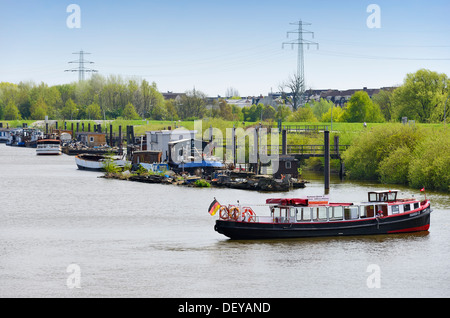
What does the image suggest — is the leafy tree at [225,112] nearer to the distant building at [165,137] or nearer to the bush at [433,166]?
the distant building at [165,137]

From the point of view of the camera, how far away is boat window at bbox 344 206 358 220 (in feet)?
130

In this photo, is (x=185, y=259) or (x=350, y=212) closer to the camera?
(x=185, y=259)

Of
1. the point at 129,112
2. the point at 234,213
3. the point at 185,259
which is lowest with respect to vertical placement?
the point at 185,259

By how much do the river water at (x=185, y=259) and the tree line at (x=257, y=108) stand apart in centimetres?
5926

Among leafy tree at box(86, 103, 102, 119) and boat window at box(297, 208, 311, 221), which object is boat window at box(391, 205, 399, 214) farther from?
leafy tree at box(86, 103, 102, 119)

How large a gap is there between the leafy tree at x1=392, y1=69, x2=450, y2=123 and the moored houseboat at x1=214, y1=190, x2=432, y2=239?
7047cm

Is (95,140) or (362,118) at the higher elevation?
(362,118)

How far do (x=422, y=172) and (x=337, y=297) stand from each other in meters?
36.0

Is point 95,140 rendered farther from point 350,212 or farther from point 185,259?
point 185,259

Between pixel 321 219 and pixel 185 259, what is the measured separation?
9087 mm

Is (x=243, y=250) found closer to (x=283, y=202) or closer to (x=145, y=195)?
(x=283, y=202)

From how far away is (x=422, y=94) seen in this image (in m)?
108

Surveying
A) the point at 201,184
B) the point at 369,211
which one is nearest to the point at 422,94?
the point at 201,184

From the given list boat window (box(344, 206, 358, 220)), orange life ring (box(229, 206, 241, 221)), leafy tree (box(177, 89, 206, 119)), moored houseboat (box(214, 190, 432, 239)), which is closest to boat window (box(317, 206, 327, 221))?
moored houseboat (box(214, 190, 432, 239))
